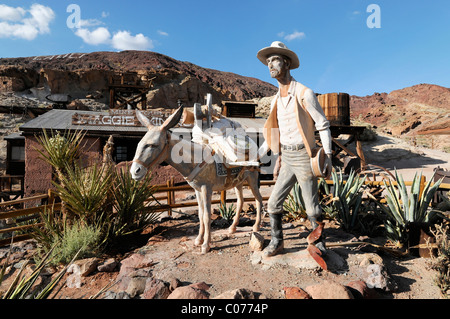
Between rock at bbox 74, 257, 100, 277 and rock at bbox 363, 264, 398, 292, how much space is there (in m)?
3.08

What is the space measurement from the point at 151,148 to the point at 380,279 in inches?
108

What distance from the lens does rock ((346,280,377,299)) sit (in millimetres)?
2271

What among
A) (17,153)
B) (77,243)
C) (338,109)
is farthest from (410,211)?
(17,153)

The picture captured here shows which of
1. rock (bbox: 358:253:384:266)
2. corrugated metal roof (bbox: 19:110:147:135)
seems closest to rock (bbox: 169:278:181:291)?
rock (bbox: 358:253:384:266)

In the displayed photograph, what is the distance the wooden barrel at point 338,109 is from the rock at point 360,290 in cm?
1504

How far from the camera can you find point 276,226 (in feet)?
9.94

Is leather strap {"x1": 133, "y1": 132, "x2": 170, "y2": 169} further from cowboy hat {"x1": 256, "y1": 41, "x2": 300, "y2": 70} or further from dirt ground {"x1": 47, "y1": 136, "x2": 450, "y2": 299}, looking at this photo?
cowboy hat {"x1": 256, "y1": 41, "x2": 300, "y2": 70}

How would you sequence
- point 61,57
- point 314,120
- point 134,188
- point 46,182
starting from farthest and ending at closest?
point 61,57 → point 46,182 → point 134,188 → point 314,120

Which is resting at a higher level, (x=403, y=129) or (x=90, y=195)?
(x=403, y=129)

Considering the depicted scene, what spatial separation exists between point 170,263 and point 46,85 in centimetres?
3755

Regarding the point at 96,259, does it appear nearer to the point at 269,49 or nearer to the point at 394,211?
the point at 269,49

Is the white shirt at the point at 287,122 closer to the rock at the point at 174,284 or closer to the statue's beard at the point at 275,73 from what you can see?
the statue's beard at the point at 275,73

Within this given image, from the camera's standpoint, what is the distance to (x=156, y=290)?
2.33 meters
